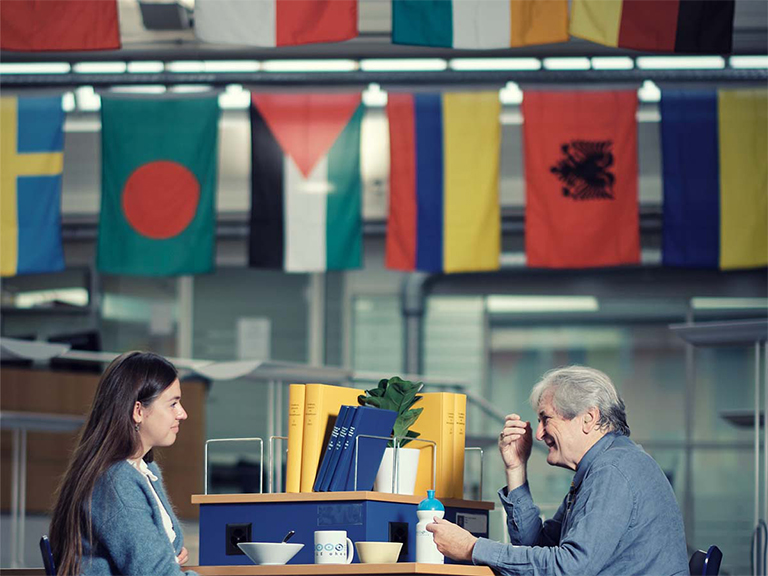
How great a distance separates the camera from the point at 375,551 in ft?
8.29

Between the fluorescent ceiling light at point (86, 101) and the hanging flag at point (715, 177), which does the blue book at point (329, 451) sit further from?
the fluorescent ceiling light at point (86, 101)

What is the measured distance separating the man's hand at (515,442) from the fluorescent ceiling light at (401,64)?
6556 mm

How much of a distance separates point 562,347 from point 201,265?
362 cm

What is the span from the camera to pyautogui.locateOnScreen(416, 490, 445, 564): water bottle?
2.64m

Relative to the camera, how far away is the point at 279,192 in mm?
7238

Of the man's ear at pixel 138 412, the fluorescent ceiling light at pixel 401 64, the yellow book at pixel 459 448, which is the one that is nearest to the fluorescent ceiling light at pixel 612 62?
the fluorescent ceiling light at pixel 401 64

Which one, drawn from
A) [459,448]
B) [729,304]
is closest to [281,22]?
[459,448]

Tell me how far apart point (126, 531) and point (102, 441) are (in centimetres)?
24

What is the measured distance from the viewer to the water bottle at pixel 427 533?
8.67 feet

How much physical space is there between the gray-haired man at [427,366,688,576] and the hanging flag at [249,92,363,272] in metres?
4.34

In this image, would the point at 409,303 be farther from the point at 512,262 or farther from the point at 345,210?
the point at 345,210

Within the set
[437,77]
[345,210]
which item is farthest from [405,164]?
[437,77]

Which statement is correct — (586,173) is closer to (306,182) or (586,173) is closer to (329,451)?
(306,182)

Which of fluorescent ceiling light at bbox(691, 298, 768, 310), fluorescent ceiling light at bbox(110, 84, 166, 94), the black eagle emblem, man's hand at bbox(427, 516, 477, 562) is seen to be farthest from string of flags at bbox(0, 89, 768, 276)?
man's hand at bbox(427, 516, 477, 562)
